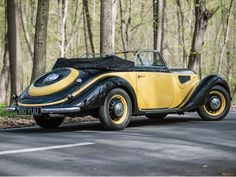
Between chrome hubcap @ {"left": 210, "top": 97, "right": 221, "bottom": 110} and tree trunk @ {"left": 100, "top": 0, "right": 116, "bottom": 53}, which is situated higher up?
tree trunk @ {"left": 100, "top": 0, "right": 116, "bottom": 53}

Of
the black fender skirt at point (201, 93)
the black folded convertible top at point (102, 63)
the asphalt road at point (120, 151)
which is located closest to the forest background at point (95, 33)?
the black fender skirt at point (201, 93)

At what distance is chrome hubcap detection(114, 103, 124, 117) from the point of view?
8.95 metres

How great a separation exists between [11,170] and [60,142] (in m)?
2.12

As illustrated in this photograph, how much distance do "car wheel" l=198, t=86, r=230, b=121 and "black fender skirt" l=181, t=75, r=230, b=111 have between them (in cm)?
16

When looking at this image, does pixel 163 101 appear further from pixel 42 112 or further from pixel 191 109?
pixel 42 112

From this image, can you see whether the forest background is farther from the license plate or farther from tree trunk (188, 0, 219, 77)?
the license plate

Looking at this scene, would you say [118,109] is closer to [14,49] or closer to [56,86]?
[56,86]

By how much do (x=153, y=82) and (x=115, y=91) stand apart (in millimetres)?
1127

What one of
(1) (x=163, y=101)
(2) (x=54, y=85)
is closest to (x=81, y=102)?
(2) (x=54, y=85)

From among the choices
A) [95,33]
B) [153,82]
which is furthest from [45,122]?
[95,33]

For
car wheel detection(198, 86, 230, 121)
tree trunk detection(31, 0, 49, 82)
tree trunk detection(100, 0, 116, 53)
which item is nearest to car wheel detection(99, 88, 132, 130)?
car wheel detection(198, 86, 230, 121)

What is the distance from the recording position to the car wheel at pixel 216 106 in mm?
10859

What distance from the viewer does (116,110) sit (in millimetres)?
8953

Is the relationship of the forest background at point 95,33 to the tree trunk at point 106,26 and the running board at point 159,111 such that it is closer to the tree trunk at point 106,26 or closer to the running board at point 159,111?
the tree trunk at point 106,26
